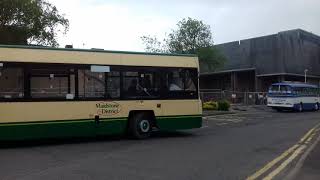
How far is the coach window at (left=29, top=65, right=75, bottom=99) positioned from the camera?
16844mm

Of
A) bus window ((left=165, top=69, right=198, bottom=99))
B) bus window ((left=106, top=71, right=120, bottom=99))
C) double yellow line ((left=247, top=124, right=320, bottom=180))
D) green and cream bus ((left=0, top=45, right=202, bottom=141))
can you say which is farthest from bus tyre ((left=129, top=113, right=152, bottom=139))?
double yellow line ((left=247, top=124, right=320, bottom=180))

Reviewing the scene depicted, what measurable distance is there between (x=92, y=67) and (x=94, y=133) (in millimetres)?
2140

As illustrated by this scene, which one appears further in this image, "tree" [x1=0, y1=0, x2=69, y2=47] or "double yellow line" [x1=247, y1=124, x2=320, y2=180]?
"tree" [x1=0, y1=0, x2=69, y2=47]

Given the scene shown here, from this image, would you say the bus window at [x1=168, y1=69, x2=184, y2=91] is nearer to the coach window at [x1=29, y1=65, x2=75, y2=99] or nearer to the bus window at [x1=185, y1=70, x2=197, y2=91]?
the bus window at [x1=185, y1=70, x2=197, y2=91]

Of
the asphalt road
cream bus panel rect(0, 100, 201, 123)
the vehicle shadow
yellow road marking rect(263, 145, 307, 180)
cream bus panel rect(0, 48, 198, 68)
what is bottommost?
yellow road marking rect(263, 145, 307, 180)

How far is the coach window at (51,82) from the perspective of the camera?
663 inches

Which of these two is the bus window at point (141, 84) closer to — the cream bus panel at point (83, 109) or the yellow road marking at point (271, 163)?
the cream bus panel at point (83, 109)

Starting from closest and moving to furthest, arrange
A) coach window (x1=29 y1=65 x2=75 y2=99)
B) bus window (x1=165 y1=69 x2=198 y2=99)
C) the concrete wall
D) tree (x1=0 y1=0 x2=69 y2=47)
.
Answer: coach window (x1=29 y1=65 x2=75 y2=99) → bus window (x1=165 y1=69 x2=198 y2=99) → tree (x1=0 y1=0 x2=69 y2=47) → the concrete wall

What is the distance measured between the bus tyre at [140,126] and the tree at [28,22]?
552 inches

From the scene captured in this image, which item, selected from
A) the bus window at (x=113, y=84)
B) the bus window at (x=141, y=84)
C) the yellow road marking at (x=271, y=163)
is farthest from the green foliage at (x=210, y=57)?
the yellow road marking at (x=271, y=163)

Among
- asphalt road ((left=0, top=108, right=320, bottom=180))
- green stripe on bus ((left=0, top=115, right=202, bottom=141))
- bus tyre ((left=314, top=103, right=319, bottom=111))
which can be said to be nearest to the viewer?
asphalt road ((left=0, top=108, right=320, bottom=180))

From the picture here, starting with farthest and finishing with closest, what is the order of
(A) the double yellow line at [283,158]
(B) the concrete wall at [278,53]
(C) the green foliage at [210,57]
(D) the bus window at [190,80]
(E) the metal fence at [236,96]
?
(B) the concrete wall at [278,53], (C) the green foliage at [210,57], (E) the metal fence at [236,96], (D) the bus window at [190,80], (A) the double yellow line at [283,158]

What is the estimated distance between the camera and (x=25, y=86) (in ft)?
54.6

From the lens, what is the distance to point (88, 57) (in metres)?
18.0
